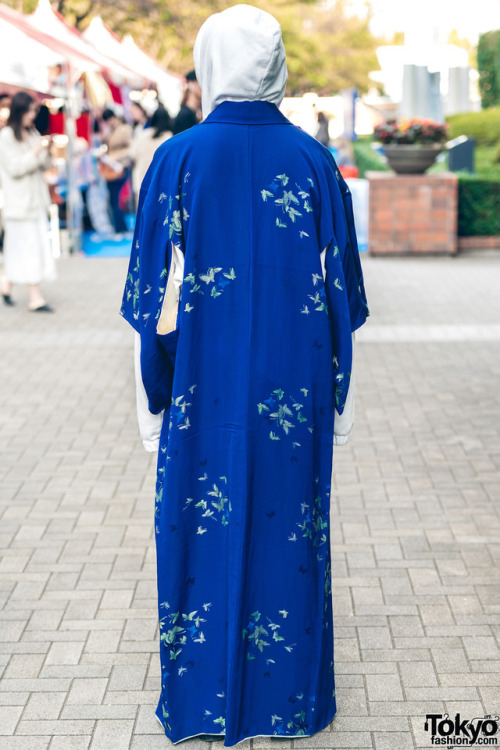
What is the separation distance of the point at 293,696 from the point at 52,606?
1.28 metres

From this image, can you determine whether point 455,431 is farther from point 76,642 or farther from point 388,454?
point 76,642

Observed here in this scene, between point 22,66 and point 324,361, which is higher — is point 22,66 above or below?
above

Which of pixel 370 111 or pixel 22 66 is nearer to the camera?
pixel 22 66

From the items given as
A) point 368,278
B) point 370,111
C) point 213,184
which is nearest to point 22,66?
point 368,278

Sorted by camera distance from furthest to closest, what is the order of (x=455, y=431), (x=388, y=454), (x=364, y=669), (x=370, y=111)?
(x=370, y=111)
(x=455, y=431)
(x=388, y=454)
(x=364, y=669)

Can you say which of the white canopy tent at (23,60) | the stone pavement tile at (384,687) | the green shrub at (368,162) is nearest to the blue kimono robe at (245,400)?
the stone pavement tile at (384,687)

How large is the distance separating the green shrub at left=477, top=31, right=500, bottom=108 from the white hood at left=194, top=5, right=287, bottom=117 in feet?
95.0

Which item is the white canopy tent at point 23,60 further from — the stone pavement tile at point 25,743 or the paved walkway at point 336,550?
the stone pavement tile at point 25,743

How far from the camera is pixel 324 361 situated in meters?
2.80

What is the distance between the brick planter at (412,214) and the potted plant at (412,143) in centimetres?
20

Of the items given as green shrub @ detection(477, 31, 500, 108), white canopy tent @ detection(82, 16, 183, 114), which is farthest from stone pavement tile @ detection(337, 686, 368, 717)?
green shrub @ detection(477, 31, 500, 108)

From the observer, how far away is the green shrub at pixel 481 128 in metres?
24.7

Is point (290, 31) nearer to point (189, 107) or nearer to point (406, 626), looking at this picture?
point (189, 107)

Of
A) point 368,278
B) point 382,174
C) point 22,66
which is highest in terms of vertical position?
point 22,66
